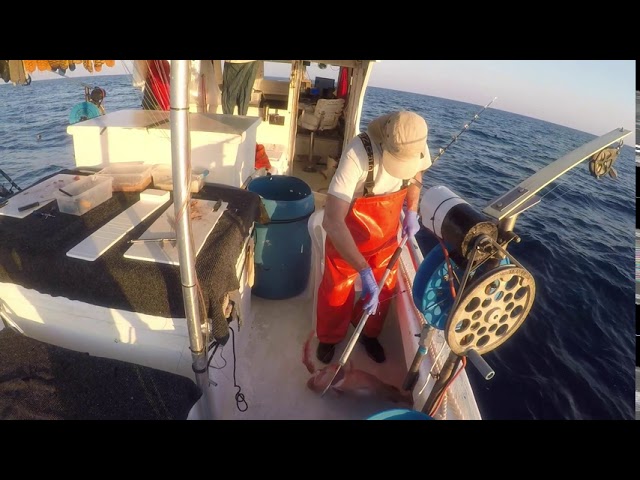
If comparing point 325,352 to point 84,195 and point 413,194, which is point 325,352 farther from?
point 84,195

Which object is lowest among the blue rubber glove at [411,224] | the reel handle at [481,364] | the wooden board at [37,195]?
the reel handle at [481,364]

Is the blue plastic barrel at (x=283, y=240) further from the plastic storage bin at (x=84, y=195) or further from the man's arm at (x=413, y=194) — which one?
the plastic storage bin at (x=84, y=195)

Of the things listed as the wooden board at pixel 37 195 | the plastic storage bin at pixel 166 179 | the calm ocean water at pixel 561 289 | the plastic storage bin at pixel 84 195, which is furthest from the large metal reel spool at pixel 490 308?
the wooden board at pixel 37 195

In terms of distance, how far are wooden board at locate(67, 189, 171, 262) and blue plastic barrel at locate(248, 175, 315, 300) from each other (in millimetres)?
859

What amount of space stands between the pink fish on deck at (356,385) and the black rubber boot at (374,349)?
1.09 feet

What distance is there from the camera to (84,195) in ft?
7.02

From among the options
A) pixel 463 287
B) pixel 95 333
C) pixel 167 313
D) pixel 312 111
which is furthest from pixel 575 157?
pixel 312 111

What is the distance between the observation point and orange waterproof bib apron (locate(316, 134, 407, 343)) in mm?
2312

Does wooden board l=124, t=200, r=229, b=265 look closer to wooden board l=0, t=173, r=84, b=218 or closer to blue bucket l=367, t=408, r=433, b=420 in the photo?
wooden board l=0, t=173, r=84, b=218

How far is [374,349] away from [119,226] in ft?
7.45

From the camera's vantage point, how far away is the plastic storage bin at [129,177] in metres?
2.51

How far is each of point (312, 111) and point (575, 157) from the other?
7.26 meters

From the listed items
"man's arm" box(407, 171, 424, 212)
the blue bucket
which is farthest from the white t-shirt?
the blue bucket
